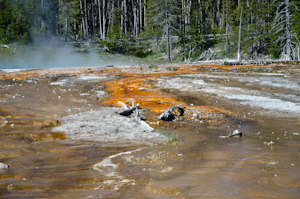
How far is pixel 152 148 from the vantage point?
5.11 meters

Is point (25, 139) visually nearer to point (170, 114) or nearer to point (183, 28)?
point (170, 114)

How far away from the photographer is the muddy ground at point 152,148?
3148 mm

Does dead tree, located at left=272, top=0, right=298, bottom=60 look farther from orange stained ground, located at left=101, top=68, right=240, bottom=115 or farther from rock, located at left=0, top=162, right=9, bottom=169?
rock, located at left=0, top=162, right=9, bottom=169

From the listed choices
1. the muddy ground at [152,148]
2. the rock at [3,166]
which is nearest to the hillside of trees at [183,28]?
the muddy ground at [152,148]

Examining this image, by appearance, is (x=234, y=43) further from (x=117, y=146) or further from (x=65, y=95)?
(x=117, y=146)

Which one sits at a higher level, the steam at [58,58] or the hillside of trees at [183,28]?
the hillside of trees at [183,28]

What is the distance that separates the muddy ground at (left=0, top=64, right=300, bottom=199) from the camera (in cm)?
315

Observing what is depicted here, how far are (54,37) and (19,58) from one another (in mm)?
10946

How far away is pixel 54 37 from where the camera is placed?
43188 mm

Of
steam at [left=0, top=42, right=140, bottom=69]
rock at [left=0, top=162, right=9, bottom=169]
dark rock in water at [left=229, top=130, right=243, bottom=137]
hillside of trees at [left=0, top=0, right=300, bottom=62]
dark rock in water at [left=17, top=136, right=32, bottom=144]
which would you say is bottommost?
dark rock in water at [left=229, top=130, right=243, bottom=137]

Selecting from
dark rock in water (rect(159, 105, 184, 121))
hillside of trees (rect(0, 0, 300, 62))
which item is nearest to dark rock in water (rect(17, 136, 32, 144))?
dark rock in water (rect(159, 105, 184, 121))

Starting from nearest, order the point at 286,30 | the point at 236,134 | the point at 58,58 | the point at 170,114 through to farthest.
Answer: the point at 236,134 < the point at 170,114 < the point at 286,30 < the point at 58,58

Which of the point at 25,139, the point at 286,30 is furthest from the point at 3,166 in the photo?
the point at 286,30

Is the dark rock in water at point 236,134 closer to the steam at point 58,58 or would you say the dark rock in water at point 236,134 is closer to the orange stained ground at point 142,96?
the orange stained ground at point 142,96
